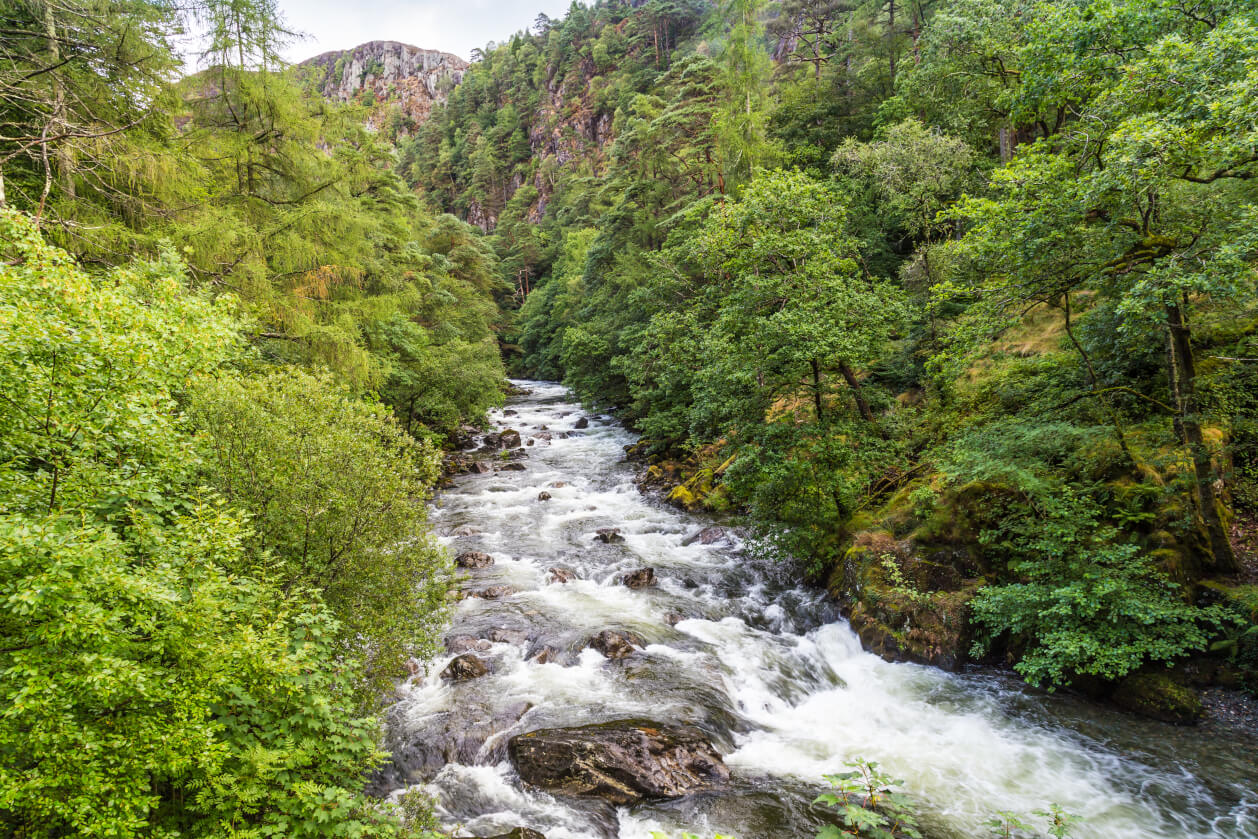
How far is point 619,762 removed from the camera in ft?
23.7

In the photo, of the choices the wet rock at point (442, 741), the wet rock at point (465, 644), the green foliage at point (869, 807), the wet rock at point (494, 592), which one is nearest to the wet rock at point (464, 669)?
the wet rock at point (465, 644)

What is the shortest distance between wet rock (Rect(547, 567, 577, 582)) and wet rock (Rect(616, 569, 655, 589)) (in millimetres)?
1182

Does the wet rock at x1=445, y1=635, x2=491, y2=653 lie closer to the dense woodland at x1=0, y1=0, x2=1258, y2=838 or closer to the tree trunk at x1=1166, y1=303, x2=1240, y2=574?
the dense woodland at x1=0, y1=0, x2=1258, y2=838

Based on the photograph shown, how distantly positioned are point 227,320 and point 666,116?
24.3 m

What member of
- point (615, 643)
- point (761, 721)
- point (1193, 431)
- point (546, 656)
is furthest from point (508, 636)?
point (1193, 431)

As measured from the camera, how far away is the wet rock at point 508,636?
1062 centimetres

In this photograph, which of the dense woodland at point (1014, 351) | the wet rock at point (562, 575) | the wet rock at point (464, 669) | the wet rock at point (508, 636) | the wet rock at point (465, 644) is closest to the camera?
the dense woodland at point (1014, 351)

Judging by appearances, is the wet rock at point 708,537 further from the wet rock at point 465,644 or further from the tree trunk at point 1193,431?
the tree trunk at point 1193,431

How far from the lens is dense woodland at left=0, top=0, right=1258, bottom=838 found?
13.4ft

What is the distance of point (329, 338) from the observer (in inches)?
493

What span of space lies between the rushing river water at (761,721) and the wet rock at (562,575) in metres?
0.18

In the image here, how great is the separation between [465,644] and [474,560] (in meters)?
4.05

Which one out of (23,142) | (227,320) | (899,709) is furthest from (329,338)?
(899,709)

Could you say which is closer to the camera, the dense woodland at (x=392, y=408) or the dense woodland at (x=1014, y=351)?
the dense woodland at (x=392, y=408)
